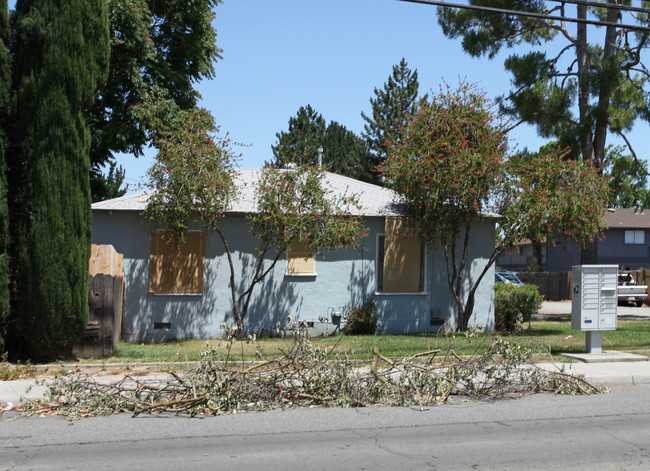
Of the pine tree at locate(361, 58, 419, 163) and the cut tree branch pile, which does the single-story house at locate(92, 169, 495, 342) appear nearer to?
the cut tree branch pile

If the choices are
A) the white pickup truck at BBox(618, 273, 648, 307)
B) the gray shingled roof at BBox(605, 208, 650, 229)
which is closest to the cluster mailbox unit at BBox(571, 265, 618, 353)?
the white pickup truck at BBox(618, 273, 648, 307)

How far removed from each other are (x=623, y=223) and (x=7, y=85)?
1898 inches

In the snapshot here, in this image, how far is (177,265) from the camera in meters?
16.7

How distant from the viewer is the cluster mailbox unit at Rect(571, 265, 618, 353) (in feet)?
43.7

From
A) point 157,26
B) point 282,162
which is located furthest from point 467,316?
point 157,26

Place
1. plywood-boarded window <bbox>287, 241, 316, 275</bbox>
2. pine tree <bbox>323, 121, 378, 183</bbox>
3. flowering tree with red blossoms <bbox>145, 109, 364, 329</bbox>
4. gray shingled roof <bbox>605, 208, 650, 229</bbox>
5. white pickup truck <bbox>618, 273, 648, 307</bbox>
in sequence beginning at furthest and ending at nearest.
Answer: pine tree <bbox>323, 121, 378, 183</bbox>
gray shingled roof <bbox>605, 208, 650, 229</bbox>
white pickup truck <bbox>618, 273, 648, 307</bbox>
plywood-boarded window <bbox>287, 241, 316, 275</bbox>
flowering tree with red blossoms <bbox>145, 109, 364, 329</bbox>

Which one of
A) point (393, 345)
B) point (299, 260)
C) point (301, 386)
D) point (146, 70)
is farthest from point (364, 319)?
point (146, 70)

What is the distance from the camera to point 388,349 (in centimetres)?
1396

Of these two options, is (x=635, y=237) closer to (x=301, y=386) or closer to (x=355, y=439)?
(x=301, y=386)

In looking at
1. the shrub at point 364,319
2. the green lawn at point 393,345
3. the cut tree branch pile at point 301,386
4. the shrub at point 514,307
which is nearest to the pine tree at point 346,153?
the shrub at point 514,307

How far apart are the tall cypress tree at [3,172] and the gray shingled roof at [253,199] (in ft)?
14.5

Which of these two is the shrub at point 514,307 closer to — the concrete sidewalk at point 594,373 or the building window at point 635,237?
the concrete sidewalk at point 594,373

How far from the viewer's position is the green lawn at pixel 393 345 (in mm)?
13211

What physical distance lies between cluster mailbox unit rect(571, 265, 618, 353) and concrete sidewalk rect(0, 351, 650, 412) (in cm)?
66
